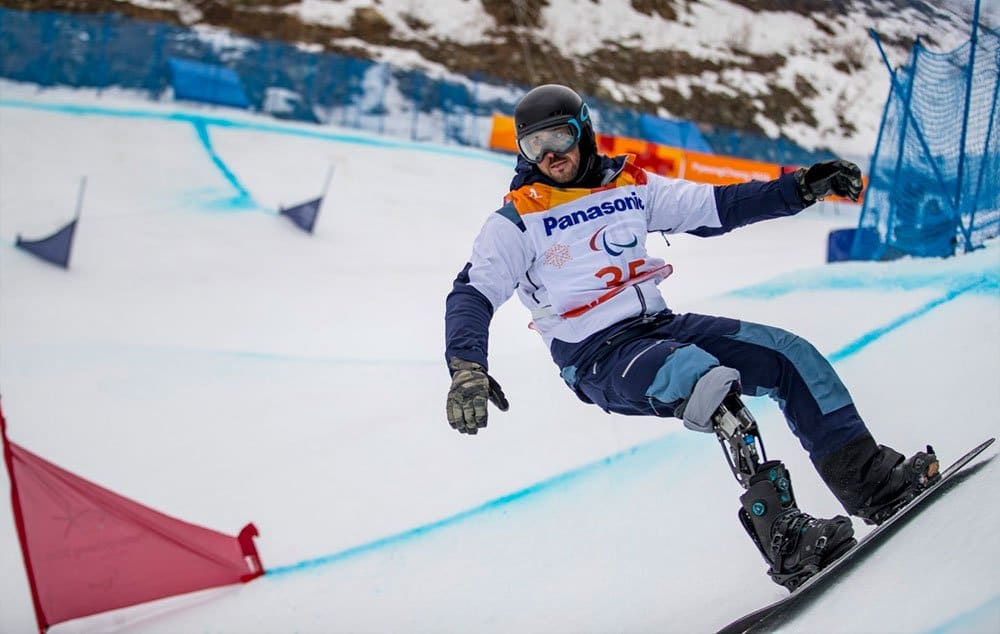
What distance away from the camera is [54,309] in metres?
8.48

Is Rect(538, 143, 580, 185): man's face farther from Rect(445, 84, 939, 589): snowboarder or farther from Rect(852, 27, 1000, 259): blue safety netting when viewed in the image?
Rect(852, 27, 1000, 259): blue safety netting

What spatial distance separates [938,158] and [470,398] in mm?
5757

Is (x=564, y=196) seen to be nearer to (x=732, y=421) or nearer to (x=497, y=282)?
(x=497, y=282)

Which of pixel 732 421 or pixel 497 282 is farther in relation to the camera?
pixel 497 282

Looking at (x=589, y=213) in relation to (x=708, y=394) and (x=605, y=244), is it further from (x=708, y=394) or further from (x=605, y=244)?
(x=708, y=394)

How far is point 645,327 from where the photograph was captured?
10.2 ft

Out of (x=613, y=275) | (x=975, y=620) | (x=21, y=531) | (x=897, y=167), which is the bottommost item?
(x=21, y=531)

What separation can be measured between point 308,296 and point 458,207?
5.12 metres

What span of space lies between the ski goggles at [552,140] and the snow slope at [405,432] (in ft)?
5.56

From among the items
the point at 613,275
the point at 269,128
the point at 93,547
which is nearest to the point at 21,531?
the point at 93,547

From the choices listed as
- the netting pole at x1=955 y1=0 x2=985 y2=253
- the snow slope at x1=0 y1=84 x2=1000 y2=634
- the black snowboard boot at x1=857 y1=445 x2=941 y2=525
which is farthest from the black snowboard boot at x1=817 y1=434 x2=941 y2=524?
the netting pole at x1=955 y1=0 x2=985 y2=253

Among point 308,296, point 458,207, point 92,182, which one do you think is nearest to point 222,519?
point 308,296

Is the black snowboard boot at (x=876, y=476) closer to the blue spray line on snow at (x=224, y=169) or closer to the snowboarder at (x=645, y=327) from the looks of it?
the snowboarder at (x=645, y=327)

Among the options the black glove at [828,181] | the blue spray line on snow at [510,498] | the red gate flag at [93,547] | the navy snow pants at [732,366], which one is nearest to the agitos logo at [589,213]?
the navy snow pants at [732,366]
